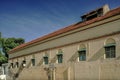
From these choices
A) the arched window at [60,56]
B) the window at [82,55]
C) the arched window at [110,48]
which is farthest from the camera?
the arched window at [60,56]

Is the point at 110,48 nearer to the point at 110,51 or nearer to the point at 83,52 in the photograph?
the point at 110,51

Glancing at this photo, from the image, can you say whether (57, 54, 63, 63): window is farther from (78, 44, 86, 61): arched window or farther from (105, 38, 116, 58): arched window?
(105, 38, 116, 58): arched window

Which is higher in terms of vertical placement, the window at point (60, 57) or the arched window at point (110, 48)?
the arched window at point (110, 48)

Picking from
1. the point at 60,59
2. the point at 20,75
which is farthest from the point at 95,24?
the point at 20,75

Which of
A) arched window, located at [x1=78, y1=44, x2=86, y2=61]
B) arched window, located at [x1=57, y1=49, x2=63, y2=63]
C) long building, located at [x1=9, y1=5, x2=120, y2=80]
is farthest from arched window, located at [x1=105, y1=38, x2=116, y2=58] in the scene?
arched window, located at [x1=57, y1=49, x2=63, y2=63]

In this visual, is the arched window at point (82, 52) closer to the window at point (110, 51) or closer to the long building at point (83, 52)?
the long building at point (83, 52)

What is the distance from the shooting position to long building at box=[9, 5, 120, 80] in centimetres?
1594

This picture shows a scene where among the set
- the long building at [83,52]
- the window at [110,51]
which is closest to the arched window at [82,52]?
the long building at [83,52]

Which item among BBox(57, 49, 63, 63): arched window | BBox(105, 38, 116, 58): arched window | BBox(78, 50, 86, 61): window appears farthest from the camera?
BBox(57, 49, 63, 63): arched window

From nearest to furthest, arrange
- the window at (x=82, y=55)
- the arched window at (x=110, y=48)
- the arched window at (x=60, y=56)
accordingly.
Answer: the arched window at (x=110, y=48) → the window at (x=82, y=55) → the arched window at (x=60, y=56)

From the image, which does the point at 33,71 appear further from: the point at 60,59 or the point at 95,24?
the point at 95,24

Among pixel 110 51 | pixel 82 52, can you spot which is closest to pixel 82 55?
pixel 82 52

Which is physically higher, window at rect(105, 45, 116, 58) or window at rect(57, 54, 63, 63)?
window at rect(105, 45, 116, 58)

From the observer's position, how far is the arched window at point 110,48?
15914 millimetres
